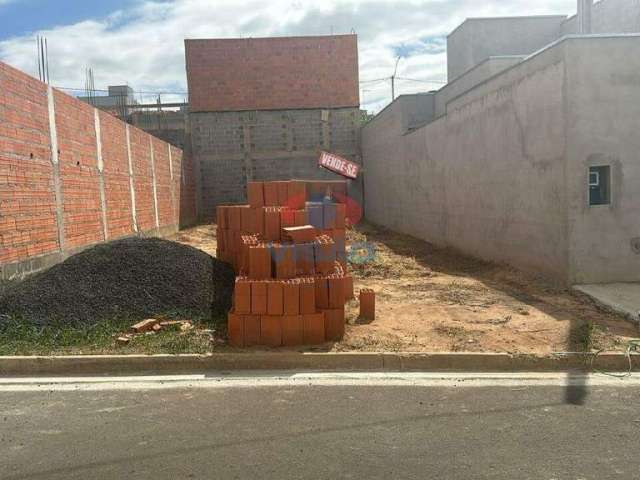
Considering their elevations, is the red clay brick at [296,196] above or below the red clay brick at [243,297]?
above

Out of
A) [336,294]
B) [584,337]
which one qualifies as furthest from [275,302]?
[584,337]

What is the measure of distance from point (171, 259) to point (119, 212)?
620 centimetres

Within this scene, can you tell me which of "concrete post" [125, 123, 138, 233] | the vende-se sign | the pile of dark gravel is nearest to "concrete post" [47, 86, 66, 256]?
the pile of dark gravel

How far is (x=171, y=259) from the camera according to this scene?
803cm

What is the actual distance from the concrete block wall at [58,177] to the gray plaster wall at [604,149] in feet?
28.7

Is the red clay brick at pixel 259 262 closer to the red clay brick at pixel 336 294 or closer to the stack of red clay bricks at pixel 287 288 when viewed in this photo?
the stack of red clay bricks at pixel 287 288

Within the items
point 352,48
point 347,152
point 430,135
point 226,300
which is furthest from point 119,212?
point 352,48

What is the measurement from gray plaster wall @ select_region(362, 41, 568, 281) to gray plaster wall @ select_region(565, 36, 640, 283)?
174 mm

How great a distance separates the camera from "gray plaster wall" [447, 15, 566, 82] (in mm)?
19062

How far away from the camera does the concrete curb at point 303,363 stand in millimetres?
5410

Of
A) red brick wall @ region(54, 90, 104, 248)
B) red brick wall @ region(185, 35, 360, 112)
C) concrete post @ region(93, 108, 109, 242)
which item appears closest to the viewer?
red brick wall @ region(54, 90, 104, 248)

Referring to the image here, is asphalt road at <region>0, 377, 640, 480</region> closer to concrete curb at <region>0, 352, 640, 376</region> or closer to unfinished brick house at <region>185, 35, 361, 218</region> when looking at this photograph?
concrete curb at <region>0, 352, 640, 376</region>

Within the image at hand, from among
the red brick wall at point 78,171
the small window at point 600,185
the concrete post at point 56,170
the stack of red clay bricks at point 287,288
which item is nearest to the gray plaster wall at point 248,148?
the red brick wall at point 78,171

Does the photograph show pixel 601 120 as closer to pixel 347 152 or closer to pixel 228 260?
pixel 228 260
